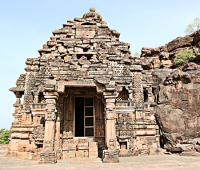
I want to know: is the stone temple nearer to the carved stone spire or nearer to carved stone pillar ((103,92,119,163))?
carved stone pillar ((103,92,119,163))

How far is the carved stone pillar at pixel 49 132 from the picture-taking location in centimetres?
764

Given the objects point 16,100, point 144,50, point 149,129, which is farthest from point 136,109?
point 144,50

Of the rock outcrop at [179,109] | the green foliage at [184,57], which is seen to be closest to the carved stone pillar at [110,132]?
the rock outcrop at [179,109]

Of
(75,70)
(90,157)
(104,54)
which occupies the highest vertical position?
(104,54)

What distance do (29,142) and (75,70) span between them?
4.84 meters

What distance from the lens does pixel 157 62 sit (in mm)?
17344

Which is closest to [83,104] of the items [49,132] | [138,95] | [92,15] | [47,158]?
[49,132]

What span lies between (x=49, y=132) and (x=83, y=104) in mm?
2979

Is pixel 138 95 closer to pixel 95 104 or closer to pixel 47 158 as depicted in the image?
A: pixel 95 104

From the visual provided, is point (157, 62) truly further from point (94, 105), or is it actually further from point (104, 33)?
point (94, 105)

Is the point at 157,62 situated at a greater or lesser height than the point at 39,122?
greater

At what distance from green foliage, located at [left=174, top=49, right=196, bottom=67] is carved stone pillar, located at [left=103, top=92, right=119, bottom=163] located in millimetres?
9113

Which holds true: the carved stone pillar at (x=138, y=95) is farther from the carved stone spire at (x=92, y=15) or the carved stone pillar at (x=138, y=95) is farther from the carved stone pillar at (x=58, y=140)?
the carved stone spire at (x=92, y=15)

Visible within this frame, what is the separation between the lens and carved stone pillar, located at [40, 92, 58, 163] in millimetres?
7641
